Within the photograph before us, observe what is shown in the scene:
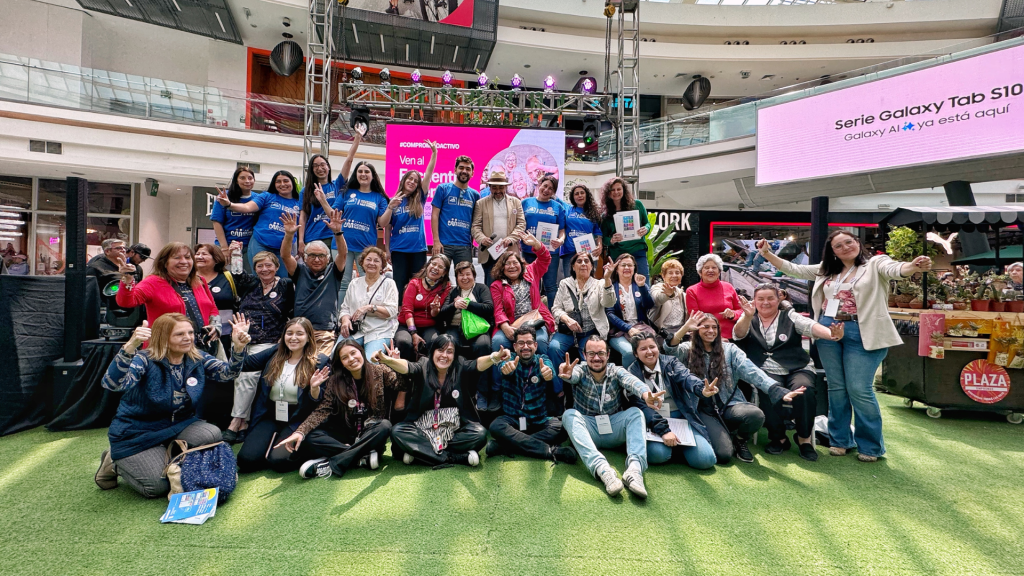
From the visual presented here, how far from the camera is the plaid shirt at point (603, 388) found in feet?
10.9

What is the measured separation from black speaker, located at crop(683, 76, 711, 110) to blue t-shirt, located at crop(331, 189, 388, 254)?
1418 cm

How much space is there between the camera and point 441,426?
3.32 meters

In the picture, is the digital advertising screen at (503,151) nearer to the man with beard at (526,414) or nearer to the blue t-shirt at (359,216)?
the blue t-shirt at (359,216)

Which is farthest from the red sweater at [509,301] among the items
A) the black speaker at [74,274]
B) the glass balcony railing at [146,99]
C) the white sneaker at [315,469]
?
the glass balcony railing at [146,99]

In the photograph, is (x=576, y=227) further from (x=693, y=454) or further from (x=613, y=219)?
(x=693, y=454)

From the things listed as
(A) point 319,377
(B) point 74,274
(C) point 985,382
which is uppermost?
(B) point 74,274

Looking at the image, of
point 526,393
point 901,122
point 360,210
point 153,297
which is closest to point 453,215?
point 360,210

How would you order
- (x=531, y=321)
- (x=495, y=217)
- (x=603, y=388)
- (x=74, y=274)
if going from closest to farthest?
(x=603, y=388) → (x=74, y=274) → (x=531, y=321) → (x=495, y=217)

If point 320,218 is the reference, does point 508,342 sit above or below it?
below

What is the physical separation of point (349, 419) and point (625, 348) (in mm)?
2188

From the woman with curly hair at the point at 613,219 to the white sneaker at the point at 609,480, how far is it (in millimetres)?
2463

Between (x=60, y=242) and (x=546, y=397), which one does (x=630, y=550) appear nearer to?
(x=546, y=397)

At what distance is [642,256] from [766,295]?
4.69ft

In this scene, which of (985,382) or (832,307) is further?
(985,382)
